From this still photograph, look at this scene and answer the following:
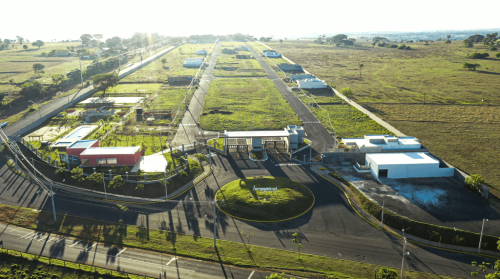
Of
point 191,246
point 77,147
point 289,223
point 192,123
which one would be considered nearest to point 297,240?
point 289,223

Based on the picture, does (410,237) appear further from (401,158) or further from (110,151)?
(110,151)

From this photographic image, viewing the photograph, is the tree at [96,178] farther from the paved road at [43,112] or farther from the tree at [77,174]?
the paved road at [43,112]

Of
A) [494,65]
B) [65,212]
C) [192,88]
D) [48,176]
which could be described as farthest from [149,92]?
[494,65]

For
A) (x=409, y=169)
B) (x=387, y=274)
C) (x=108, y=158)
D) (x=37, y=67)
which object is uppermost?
(x=37, y=67)

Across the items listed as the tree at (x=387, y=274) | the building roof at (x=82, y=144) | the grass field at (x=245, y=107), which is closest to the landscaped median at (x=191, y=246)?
the tree at (x=387, y=274)

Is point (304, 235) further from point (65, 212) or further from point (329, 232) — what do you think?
point (65, 212)

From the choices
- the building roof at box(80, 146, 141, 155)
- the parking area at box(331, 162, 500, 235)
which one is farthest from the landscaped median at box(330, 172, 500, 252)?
the building roof at box(80, 146, 141, 155)
